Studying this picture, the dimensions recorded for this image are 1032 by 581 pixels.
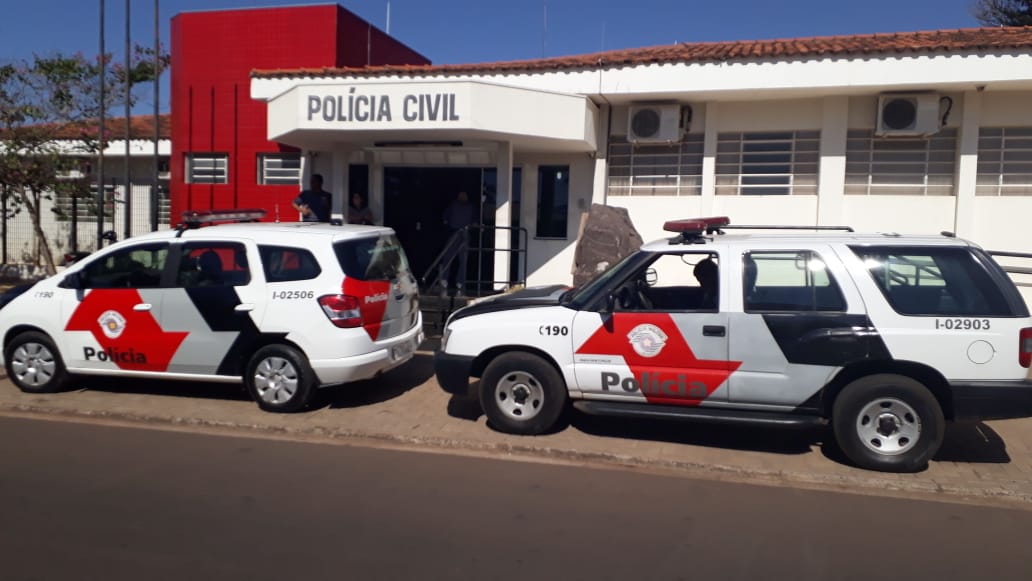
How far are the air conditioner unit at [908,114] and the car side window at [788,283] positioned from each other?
6691 mm

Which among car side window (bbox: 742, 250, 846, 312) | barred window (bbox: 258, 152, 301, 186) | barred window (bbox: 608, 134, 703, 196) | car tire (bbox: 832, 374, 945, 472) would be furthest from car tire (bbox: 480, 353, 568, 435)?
barred window (bbox: 258, 152, 301, 186)

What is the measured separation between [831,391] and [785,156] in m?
7.19

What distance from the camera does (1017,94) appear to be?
37.2 feet

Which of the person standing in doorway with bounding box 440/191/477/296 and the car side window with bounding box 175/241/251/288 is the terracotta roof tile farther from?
the car side window with bounding box 175/241/251/288

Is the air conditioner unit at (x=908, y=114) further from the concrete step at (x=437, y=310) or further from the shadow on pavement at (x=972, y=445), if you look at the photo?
the concrete step at (x=437, y=310)

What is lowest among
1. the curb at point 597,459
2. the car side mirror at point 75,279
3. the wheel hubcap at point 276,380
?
the curb at point 597,459

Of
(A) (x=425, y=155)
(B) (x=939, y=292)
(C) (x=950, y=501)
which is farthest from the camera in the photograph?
(A) (x=425, y=155)

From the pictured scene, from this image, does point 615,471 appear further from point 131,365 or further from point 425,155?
point 425,155

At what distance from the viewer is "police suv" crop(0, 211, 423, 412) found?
23.2ft

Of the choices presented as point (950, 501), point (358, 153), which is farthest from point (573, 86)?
point (950, 501)

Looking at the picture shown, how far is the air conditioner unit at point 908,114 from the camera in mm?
11273

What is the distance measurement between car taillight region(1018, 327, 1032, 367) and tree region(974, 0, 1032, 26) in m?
21.1

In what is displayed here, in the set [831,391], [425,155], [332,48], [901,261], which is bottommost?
[831,391]

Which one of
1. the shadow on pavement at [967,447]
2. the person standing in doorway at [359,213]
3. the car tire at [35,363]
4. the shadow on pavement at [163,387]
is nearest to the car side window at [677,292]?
the shadow on pavement at [967,447]
